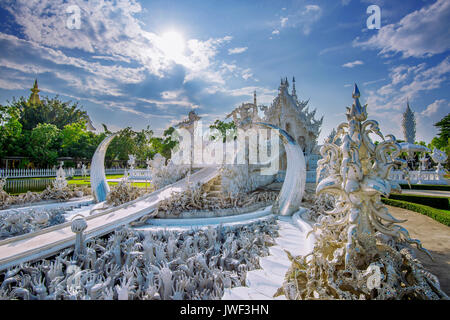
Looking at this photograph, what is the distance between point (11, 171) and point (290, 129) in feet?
74.4

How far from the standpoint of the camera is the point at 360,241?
2.38 metres

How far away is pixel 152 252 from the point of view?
12.6ft

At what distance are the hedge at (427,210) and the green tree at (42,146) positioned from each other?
2648cm

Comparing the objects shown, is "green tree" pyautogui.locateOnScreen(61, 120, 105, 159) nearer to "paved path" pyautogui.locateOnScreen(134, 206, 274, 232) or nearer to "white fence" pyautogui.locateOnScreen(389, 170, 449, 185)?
→ "paved path" pyautogui.locateOnScreen(134, 206, 274, 232)

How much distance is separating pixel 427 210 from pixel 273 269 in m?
6.62

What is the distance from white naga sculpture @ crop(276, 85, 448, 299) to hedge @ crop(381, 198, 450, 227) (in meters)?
4.56

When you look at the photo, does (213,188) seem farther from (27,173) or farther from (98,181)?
(27,173)

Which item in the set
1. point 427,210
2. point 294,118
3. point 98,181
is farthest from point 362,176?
point 294,118

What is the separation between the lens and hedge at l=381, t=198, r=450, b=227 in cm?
581

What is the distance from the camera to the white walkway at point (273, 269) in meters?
2.71

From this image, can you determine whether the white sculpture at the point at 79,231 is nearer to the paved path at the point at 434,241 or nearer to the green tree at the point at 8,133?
the paved path at the point at 434,241

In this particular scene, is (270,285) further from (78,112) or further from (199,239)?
(78,112)

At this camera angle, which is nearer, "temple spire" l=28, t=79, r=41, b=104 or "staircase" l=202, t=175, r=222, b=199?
"staircase" l=202, t=175, r=222, b=199

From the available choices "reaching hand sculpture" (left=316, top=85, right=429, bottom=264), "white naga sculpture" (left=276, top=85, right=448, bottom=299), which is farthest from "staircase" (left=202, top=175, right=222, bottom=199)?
"reaching hand sculpture" (left=316, top=85, right=429, bottom=264)
